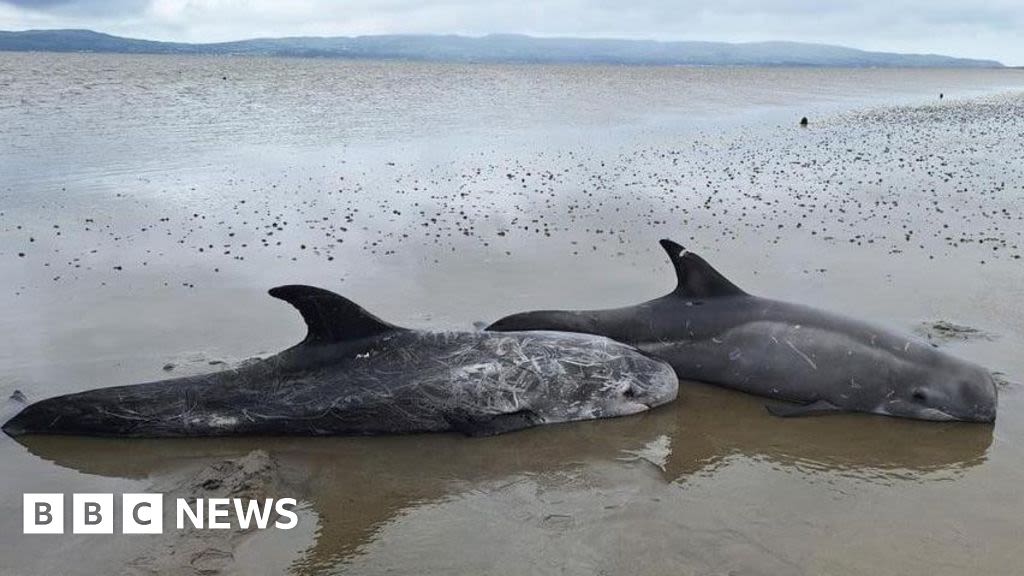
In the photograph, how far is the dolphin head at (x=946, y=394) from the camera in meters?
7.86

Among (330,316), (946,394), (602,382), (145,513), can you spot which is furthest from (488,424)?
(946,394)

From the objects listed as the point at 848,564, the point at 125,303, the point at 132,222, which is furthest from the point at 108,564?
the point at 132,222

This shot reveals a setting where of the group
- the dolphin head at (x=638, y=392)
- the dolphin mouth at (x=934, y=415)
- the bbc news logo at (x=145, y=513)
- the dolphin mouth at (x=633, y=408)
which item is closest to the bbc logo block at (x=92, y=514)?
the bbc news logo at (x=145, y=513)

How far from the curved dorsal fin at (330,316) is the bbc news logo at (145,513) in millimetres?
1867

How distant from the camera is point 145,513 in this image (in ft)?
20.2

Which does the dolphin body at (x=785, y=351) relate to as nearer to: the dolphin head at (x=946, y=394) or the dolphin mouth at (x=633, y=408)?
the dolphin head at (x=946, y=394)

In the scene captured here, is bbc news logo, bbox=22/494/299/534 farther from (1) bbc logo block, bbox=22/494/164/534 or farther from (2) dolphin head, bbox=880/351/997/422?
(2) dolphin head, bbox=880/351/997/422

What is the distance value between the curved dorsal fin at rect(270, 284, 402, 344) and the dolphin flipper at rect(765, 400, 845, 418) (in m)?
3.65

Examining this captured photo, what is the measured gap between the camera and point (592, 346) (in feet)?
28.2

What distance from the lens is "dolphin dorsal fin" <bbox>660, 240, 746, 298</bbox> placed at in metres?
8.98

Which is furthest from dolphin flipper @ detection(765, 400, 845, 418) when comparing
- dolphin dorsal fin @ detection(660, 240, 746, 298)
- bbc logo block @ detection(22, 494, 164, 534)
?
bbc logo block @ detection(22, 494, 164, 534)

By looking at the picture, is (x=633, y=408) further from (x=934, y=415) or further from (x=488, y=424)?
(x=934, y=415)

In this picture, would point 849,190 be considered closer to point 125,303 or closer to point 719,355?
point 719,355

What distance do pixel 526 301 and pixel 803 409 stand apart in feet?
13.2
